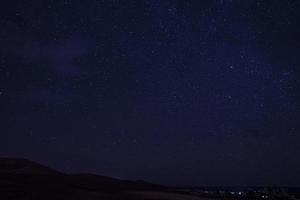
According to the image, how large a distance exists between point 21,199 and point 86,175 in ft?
44.0

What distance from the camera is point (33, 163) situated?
3075 cm

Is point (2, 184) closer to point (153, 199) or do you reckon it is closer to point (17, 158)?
point (153, 199)

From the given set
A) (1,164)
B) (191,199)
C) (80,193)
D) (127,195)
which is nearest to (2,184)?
(80,193)

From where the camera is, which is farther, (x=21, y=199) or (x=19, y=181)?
(x=19, y=181)

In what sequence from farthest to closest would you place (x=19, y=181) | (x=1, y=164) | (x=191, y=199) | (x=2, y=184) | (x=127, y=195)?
Result: (x=1, y=164) → (x=191, y=199) → (x=127, y=195) → (x=19, y=181) → (x=2, y=184)

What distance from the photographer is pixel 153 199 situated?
21.7 meters

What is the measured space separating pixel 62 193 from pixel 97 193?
2.18 m

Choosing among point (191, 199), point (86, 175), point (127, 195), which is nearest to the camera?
point (127, 195)

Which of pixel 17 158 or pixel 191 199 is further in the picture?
pixel 17 158

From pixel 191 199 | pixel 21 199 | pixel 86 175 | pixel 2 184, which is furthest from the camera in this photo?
pixel 86 175

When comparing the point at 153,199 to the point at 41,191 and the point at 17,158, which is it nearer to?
the point at 41,191

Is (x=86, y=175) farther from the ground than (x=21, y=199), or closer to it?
farther from the ground

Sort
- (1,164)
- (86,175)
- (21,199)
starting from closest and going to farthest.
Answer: (21,199) < (1,164) < (86,175)

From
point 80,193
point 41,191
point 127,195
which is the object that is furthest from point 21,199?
point 127,195
